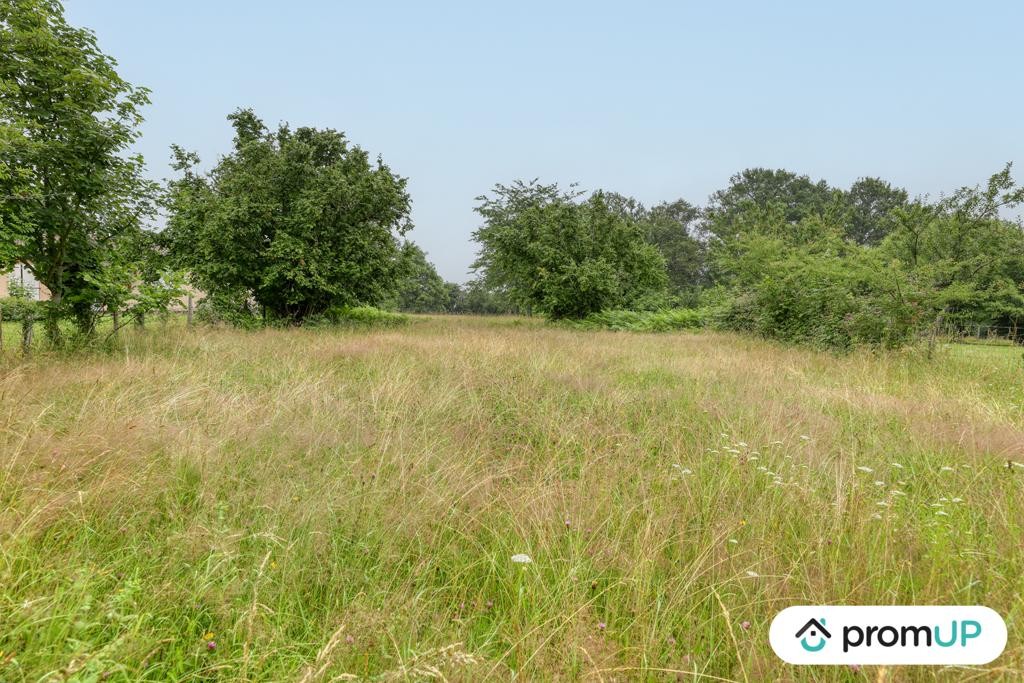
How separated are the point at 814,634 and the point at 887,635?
0.83 ft

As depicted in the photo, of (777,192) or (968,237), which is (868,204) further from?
(968,237)

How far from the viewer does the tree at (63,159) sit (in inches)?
235

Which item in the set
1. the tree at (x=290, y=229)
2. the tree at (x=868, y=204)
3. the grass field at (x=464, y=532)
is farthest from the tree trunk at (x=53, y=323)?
the tree at (x=868, y=204)

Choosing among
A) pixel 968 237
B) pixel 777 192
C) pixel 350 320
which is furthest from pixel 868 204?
pixel 350 320

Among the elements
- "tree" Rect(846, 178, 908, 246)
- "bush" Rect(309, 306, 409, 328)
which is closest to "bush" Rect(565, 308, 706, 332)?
"bush" Rect(309, 306, 409, 328)

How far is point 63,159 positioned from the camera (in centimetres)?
652

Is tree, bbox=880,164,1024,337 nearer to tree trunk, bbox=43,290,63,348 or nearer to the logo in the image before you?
the logo

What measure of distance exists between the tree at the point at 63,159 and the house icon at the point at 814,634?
26.4ft

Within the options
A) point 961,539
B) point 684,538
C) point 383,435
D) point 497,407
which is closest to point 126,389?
point 383,435

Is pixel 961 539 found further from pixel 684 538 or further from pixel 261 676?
pixel 261 676

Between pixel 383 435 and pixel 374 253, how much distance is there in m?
14.3

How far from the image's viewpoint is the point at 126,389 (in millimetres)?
4277

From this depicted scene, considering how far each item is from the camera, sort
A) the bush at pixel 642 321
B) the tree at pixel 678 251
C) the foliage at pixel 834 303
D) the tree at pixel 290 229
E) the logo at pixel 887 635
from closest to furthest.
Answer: the logo at pixel 887 635 < the foliage at pixel 834 303 < the tree at pixel 290 229 < the bush at pixel 642 321 < the tree at pixel 678 251

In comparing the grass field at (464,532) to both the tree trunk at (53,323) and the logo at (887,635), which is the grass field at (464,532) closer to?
the logo at (887,635)
